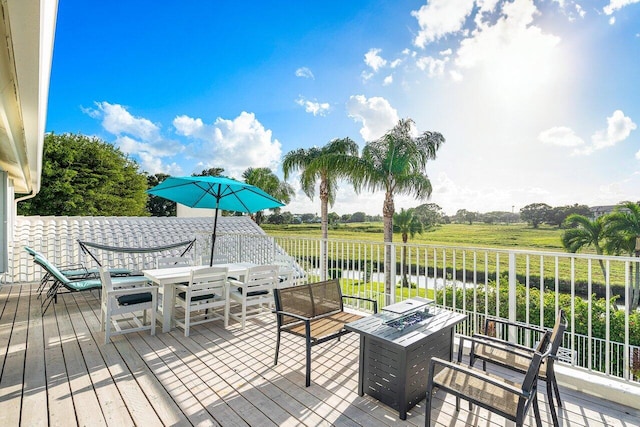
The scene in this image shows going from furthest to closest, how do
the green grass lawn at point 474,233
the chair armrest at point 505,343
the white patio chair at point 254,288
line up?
the green grass lawn at point 474,233 → the white patio chair at point 254,288 → the chair armrest at point 505,343

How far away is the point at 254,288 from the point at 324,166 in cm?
1124

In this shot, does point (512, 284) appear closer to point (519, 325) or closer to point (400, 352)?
point (519, 325)

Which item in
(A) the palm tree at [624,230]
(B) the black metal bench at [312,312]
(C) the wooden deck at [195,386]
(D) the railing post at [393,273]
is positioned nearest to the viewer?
(C) the wooden deck at [195,386]

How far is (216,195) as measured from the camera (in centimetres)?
504

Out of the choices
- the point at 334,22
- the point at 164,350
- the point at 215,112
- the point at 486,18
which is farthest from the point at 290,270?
the point at 215,112

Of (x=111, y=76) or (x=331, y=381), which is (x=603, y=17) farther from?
(x=111, y=76)

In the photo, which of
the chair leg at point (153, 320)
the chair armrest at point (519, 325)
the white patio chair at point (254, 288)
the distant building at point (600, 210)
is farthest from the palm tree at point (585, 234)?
the chair leg at point (153, 320)

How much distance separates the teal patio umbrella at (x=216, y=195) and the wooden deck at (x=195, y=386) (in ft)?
5.71

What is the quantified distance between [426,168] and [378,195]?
2.38m

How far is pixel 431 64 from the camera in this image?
13.0m

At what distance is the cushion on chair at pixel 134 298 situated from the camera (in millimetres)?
3899

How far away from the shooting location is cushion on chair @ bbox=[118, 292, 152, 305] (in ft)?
12.8

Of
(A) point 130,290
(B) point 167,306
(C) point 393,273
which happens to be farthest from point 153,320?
(C) point 393,273

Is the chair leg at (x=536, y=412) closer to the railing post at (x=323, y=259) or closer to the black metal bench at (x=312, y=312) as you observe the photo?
the black metal bench at (x=312, y=312)
